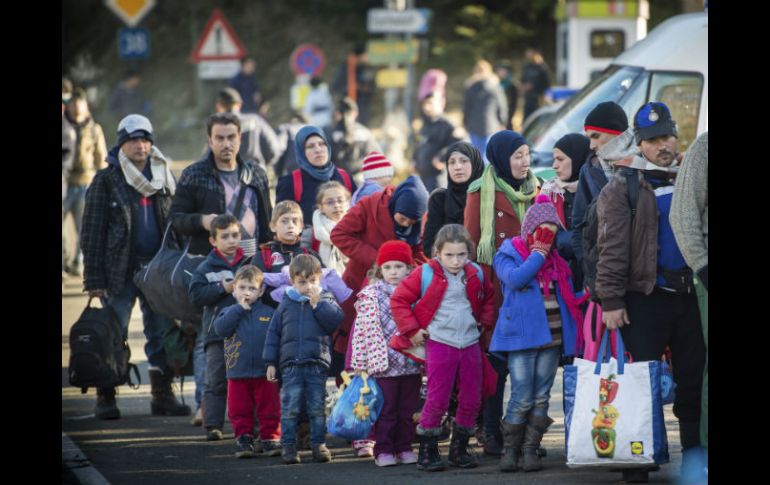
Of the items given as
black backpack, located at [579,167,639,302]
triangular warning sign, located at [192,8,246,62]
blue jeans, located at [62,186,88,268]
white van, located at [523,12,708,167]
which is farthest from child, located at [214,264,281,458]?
triangular warning sign, located at [192,8,246,62]

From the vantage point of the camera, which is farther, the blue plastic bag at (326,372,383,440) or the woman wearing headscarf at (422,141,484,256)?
the woman wearing headscarf at (422,141,484,256)

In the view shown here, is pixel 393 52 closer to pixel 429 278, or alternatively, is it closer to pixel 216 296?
pixel 216 296

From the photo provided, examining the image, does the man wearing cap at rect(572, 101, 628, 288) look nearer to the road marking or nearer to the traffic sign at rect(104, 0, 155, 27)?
the road marking

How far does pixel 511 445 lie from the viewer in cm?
862

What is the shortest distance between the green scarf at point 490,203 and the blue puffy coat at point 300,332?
881 millimetres

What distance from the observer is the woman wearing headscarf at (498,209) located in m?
9.14

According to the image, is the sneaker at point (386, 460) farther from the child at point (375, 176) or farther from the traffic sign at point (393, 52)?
the traffic sign at point (393, 52)

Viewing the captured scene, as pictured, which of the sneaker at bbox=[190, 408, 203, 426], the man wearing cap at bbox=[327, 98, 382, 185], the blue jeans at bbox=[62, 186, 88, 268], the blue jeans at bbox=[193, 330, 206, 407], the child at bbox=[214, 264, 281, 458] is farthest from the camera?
the man wearing cap at bbox=[327, 98, 382, 185]

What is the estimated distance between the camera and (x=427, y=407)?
8695 mm

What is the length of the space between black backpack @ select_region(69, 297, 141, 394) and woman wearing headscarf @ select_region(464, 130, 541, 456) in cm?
262

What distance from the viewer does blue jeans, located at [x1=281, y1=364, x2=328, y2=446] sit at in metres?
8.96

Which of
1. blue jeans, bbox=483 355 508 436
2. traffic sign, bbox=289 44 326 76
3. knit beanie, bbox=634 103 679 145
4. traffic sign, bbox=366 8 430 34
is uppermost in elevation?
traffic sign, bbox=366 8 430 34
